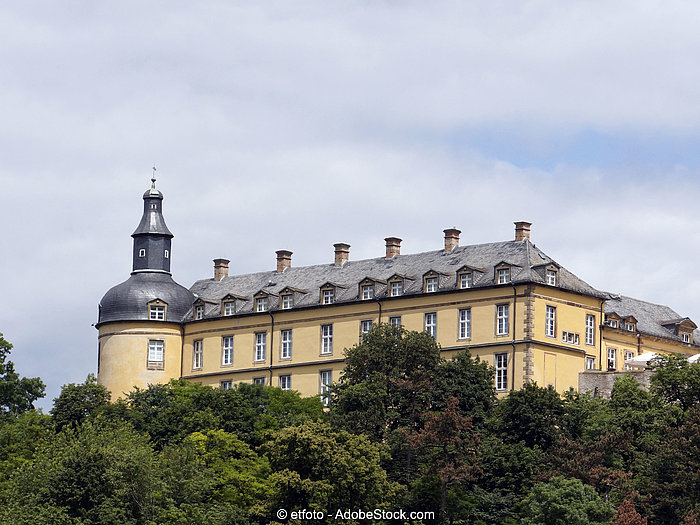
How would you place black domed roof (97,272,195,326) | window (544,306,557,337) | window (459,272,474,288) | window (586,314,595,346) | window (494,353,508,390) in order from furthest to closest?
black domed roof (97,272,195,326) → window (586,314,595,346) → window (459,272,474,288) → window (544,306,557,337) → window (494,353,508,390)

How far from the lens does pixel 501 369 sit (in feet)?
313

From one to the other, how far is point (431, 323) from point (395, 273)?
4631 millimetres

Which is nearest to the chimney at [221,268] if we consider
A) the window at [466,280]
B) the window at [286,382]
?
the window at [286,382]

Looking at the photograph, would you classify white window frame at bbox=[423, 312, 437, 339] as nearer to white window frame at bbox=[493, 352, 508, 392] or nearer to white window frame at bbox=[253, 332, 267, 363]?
white window frame at bbox=[493, 352, 508, 392]

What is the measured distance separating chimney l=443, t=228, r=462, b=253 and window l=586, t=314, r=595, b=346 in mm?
8848

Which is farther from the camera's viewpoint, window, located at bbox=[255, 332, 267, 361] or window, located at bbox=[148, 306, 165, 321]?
window, located at bbox=[148, 306, 165, 321]

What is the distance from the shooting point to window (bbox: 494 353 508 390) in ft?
312

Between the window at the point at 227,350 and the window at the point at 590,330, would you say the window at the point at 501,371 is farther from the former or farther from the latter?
the window at the point at 227,350

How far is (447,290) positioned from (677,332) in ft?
62.4

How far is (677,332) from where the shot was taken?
110 m

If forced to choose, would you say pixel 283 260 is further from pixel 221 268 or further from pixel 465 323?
pixel 465 323

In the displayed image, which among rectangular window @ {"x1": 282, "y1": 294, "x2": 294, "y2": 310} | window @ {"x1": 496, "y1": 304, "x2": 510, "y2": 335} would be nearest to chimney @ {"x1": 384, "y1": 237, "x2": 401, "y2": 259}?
rectangular window @ {"x1": 282, "y1": 294, "x2": 294, "y2": 310}

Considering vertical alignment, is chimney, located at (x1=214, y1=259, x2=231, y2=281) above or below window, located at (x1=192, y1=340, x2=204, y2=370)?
above

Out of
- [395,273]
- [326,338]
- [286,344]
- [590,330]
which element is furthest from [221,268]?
[590,330]
